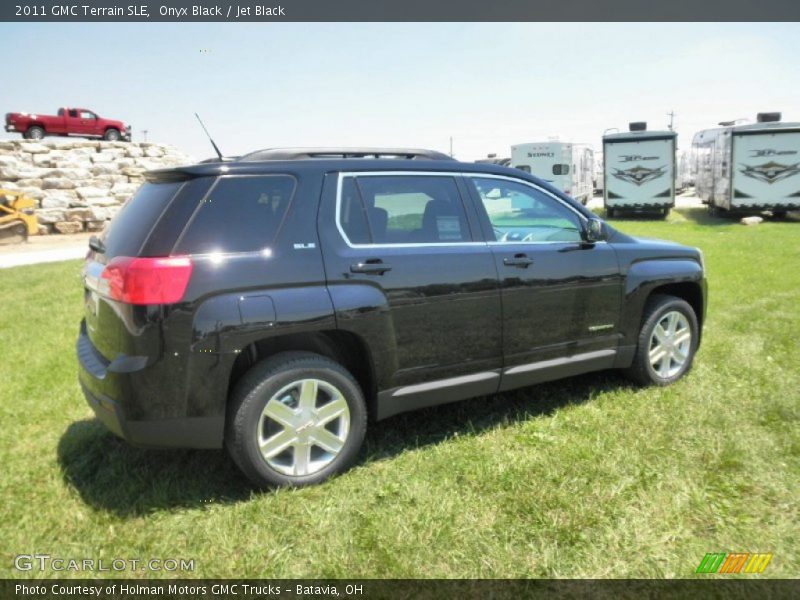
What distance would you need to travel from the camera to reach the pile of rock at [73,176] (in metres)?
20.7

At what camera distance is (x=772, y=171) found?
2028 centimetres

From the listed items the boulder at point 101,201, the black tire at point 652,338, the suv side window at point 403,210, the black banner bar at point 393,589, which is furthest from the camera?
the boulder at point 101,201

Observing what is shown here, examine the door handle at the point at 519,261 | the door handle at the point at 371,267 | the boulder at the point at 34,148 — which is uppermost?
the boulder at the point at 34,148

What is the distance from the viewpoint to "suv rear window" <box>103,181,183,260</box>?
3162 millimetres

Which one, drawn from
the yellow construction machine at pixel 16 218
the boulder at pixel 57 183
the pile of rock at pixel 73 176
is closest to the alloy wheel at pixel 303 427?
the yellow construction machine at pixel 16 218

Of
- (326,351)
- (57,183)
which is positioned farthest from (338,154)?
(57,183)

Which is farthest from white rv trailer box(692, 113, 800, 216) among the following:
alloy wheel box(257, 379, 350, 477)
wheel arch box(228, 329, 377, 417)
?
alloy wheel box(257, 379, 350, 477)

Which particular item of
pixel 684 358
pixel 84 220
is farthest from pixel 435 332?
pixel 84 220

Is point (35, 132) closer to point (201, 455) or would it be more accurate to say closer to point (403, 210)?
point (201, 455)

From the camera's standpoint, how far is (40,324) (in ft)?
23.6

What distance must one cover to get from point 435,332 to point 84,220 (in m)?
20.8

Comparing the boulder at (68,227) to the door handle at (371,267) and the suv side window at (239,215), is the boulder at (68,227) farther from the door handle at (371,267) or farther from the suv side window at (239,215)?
the door handle at (371,267)

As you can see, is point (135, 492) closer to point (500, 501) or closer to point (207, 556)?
point (207, 556)

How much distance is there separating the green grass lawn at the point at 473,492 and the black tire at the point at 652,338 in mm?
120
